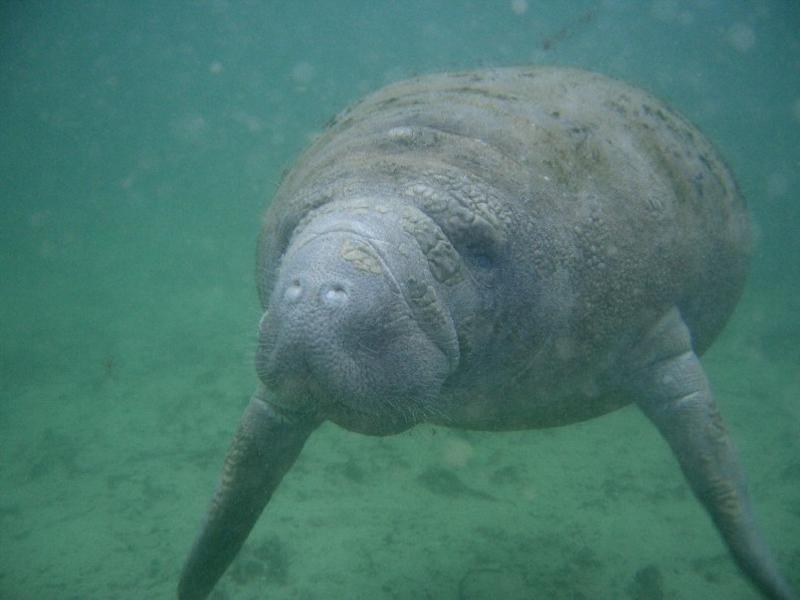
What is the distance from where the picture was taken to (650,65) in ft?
221

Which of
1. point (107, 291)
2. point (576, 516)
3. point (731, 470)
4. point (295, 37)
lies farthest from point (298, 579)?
point (295, 37)

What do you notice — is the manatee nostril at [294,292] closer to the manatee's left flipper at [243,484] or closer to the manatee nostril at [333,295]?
the manatee nostril at [333,295]

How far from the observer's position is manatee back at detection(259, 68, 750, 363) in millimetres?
2596

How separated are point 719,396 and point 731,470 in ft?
22.3

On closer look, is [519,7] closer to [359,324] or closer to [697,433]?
[697,433]

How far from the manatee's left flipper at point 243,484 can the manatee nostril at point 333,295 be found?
1.92 metres

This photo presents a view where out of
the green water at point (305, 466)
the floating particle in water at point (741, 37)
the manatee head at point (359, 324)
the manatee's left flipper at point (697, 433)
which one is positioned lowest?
the green water at point (305, 466)

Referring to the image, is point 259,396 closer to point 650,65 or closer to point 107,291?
point 107,291

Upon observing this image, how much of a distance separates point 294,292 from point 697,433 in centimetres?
272

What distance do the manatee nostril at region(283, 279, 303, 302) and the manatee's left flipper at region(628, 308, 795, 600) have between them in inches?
90.0

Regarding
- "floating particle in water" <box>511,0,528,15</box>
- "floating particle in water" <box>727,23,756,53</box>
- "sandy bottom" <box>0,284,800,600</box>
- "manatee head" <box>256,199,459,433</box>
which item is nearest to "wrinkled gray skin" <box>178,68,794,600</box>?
"manatee head" <box>256,199,459,433</box>

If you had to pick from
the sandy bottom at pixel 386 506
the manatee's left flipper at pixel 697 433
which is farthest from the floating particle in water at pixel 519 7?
the manatee's left flipper at pixel 697 433

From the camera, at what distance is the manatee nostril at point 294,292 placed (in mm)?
2008

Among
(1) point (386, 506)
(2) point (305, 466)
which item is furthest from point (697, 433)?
(2) point (305, 466)
